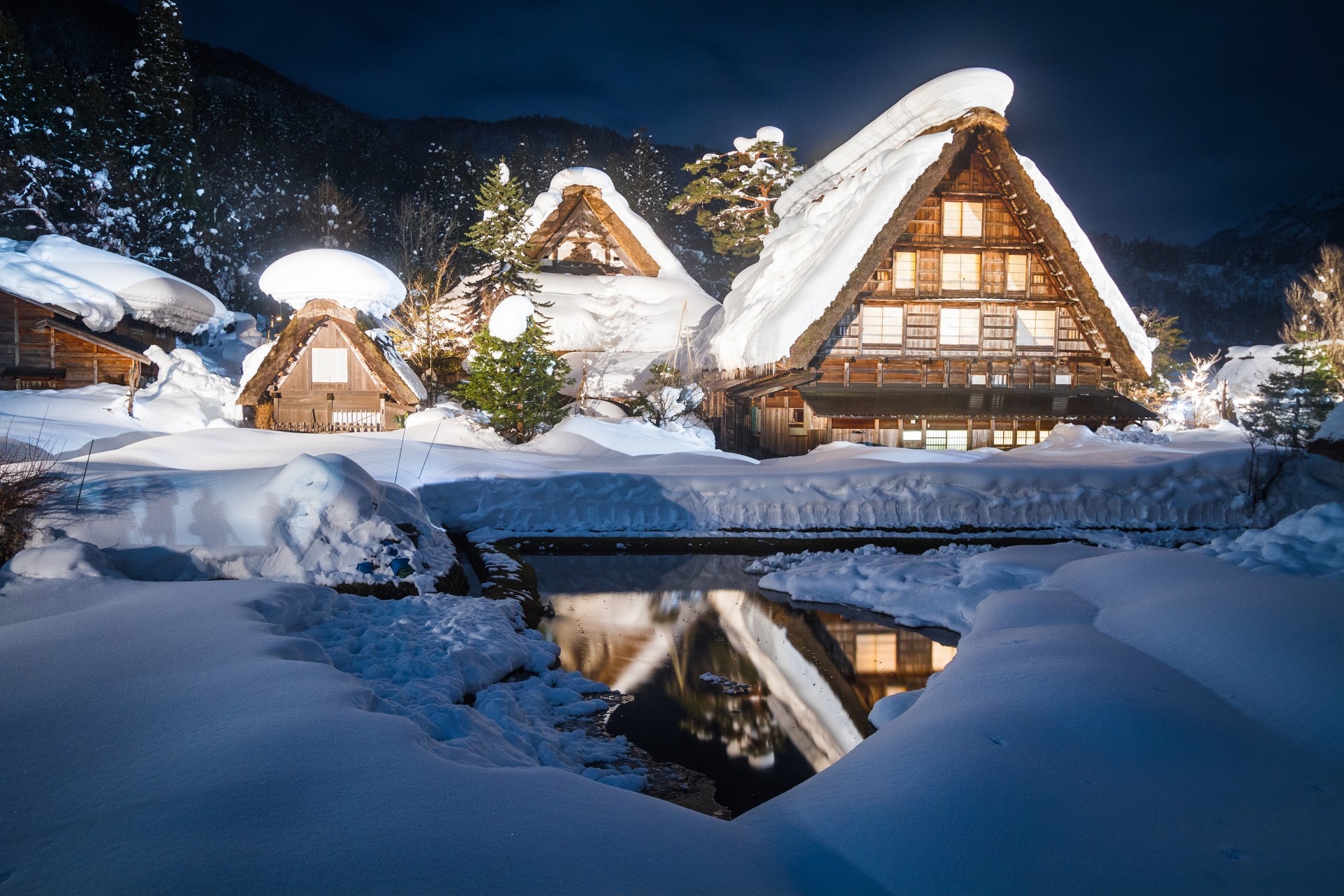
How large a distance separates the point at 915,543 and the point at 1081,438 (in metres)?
9.40

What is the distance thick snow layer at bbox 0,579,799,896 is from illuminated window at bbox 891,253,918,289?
17.2 meters

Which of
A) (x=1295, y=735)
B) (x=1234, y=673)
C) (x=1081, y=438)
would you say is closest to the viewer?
(x=1295, y=735)

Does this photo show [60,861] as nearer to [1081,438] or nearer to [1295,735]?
[1295,735]

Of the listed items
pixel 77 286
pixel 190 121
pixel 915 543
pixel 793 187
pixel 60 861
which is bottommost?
pixel 915 543

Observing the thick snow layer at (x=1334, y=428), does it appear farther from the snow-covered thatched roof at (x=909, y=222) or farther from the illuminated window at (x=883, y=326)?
the illuminated window at (x=883, y=326)

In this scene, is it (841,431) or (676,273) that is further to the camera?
(676,273)

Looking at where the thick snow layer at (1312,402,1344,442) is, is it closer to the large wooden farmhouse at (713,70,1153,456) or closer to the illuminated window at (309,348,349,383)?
the large wooden farmhouse at (713,70,1153,456)

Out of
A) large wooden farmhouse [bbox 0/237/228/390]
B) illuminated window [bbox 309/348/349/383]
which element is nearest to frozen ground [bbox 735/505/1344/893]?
illuminated window [bbox 309/348/349/383]

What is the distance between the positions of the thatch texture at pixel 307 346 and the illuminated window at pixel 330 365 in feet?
1.20

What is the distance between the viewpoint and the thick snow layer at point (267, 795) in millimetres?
2145

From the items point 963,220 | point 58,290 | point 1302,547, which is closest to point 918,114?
point 963,220

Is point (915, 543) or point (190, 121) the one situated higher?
point (190, 121)

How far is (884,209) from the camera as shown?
1716 centimetres

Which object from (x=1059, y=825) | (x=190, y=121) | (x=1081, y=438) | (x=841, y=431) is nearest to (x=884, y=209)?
(x=841, y=431)
